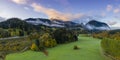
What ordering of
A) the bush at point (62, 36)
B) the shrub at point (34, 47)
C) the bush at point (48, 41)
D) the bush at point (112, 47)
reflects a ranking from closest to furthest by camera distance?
1. the bush at point (112, 47)
2. the shrub at point (34, 47)
3. the bush at point (48, 41)
4. the bush at point (62, 36)

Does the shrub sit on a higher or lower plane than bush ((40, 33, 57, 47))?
lower

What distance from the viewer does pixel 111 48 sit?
56.4m

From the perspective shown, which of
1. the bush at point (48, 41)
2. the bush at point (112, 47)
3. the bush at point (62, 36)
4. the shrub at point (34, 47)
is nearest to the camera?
the bush at point (112, 47)

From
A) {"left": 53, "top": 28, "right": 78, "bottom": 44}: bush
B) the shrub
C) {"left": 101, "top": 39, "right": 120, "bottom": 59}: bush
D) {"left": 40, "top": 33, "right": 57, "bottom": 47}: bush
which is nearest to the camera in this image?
{"left": 101, "top": 39, "right": 120, "bottom": 59}: bush

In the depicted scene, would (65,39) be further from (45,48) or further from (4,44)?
(4,44)

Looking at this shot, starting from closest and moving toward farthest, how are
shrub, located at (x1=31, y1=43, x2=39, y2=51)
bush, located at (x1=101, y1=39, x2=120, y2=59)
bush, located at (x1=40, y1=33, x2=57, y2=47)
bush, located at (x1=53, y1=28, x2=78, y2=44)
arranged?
bush, located at (x1=101, y1=39, x2=120, y2=59), shrub, located at (x1=31, y1=43, x2=39, y2=51), bush, located at (x1=40, y1=33, x2=57, y2=47), bush, located at (x1=53, y1=28, x2=78, y2=44)

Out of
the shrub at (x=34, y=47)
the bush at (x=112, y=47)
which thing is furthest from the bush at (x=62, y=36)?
the bush at (x=112, y=47)

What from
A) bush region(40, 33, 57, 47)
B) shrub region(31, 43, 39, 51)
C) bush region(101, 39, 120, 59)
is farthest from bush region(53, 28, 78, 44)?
bush region(101, 39, 120, 59)

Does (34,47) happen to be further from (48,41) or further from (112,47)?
(112,47)

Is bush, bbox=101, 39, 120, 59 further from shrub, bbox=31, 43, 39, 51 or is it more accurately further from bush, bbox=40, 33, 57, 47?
bush, bbox=40, 33, 57, 47

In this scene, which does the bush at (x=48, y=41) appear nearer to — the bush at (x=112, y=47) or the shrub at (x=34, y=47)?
the shrub at (x=34, y=47)

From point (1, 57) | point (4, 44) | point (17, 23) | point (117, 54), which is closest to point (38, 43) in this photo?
point (4, 44)

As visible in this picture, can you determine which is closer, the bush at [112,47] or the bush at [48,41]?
the bush at [112,47]

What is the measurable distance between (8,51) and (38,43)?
509 inches
